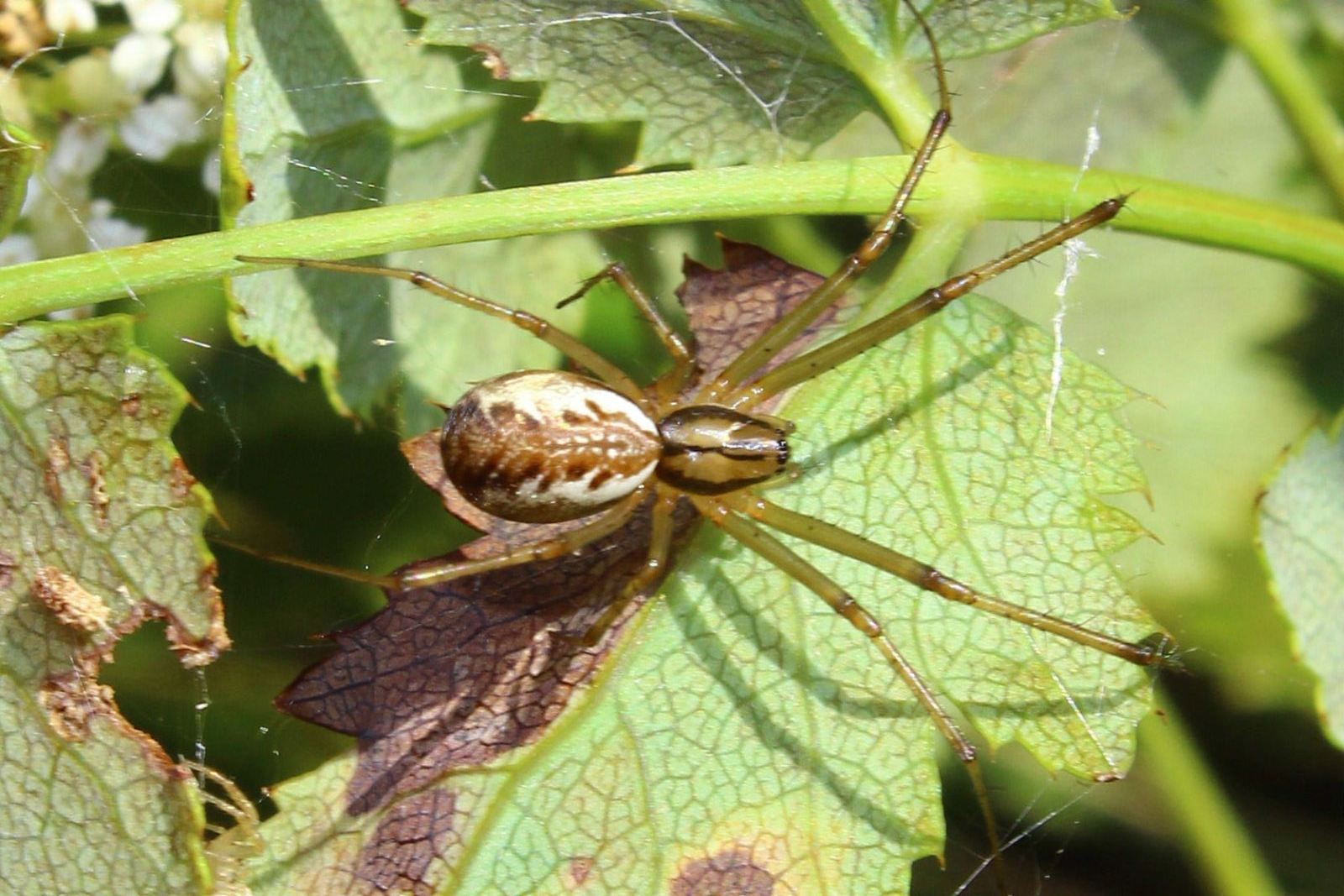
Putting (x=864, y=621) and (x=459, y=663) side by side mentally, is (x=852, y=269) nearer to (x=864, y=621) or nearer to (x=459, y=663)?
(x=864, y=621)

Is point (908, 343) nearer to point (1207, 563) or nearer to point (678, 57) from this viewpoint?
point (678, 57)

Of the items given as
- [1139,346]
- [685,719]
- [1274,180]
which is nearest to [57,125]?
[685,719]

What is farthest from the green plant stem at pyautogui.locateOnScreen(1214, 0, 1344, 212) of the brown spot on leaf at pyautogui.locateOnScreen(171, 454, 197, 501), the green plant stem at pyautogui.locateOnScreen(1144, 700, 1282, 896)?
the brown spot on leaf at pyautogui.locateOnScreen(171, 454, 197, 501)

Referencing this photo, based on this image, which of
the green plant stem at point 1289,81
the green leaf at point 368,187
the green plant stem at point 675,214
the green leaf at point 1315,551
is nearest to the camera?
the green plant stem at point 675,214

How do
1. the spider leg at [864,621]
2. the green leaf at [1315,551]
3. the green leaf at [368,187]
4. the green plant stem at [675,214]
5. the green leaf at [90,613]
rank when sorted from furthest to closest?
the green leaf at [1315,551] → the green leaf at [368,187] → the spider leg at [864,621] → the green leaf at [90,613] → the green plant stem at [675,214]

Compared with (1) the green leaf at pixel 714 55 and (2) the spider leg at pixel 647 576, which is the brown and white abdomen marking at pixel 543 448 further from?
(1) the green leaf at pixel 714 55

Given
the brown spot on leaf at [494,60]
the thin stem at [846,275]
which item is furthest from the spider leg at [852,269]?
the brown spot on leaf at [494,60]

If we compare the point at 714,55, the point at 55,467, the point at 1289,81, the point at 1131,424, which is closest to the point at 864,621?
the point at 714,55
